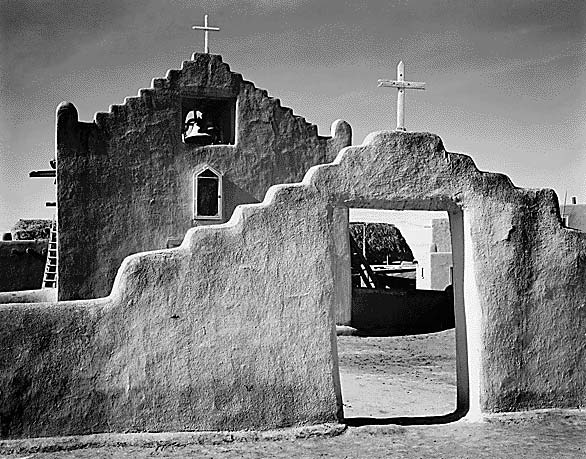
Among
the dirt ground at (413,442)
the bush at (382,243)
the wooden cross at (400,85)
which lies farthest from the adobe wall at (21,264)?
the bush at (382,243)

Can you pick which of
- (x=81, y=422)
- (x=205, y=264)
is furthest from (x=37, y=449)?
(x=205, y=264)

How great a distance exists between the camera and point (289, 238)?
270 inches

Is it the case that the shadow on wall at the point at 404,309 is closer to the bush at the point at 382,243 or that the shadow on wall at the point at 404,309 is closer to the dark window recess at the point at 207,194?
the dark window recess at the point at 207,194

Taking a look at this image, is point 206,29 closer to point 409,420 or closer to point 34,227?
point 409,420

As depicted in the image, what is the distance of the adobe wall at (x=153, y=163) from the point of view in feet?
46.0

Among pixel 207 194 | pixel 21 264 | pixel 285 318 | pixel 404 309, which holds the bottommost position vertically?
pixel 404 309

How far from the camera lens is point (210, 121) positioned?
53.1 ft

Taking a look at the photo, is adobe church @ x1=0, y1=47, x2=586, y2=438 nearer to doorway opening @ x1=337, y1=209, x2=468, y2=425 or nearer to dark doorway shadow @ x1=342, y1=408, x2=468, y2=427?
dark doorway shadow @ x1=342, y1=408, x2=468, y2=427

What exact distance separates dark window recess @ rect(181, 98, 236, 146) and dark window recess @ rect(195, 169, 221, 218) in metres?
1.01

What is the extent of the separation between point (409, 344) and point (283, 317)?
8.54 metres

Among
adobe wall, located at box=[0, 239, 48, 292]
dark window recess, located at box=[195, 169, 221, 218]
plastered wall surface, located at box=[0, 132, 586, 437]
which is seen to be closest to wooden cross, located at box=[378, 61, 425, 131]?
plastered wall surface, located at box=[0, 132, 586, 437]

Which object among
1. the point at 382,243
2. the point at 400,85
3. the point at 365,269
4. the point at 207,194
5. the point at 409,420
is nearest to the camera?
the point at 409,420

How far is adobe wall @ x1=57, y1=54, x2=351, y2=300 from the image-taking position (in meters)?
14.0

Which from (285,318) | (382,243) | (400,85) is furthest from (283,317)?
(382,243)
